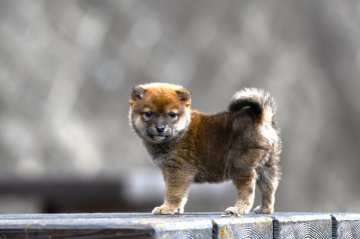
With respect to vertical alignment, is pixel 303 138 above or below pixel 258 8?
below

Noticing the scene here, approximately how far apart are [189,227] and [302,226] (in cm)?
92

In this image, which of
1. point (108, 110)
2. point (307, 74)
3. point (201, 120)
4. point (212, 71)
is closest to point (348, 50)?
point (307, 74)

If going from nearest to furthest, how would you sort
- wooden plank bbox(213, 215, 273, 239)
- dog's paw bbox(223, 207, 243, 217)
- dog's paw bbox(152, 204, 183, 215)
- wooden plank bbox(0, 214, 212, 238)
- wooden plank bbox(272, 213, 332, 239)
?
wooden plank bbox(0, 214, 212, 238)
wooden plank bbox(213, 215, 273, 239)
wooden plank bbox(272, 213, 332, 239)
dog's paw bbox(223, 207, 243, 217)
dog's paw bbox(152, 204, 183, 215)

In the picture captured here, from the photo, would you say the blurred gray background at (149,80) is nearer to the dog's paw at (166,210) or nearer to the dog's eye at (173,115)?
the dog's eye at (173,115)

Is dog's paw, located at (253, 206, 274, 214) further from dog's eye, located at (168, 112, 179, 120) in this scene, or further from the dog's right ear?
the dog's right ear

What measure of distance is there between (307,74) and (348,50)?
0.90 m

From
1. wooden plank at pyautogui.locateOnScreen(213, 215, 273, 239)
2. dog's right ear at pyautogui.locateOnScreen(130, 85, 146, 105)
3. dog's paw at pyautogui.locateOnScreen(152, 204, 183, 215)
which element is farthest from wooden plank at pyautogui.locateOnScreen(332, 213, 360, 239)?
dog's right ear at pyautogui.locateOnScreen(130, 85, 146, 105)

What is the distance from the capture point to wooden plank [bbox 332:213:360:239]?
4.83m

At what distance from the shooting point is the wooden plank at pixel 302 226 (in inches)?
178

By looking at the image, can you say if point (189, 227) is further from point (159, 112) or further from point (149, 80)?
point (149, 80)

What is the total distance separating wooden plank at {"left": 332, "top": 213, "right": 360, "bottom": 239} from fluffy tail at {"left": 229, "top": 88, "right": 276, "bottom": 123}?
0.80 m

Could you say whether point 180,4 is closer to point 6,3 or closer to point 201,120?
point 6,3

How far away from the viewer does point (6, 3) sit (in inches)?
413

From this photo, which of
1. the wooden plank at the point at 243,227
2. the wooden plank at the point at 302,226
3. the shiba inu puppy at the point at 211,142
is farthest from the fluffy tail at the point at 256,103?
Answer: the wooden plank at the point at 243,227
